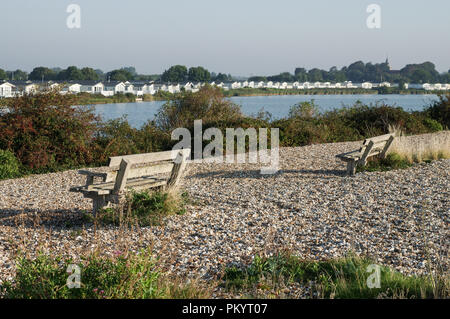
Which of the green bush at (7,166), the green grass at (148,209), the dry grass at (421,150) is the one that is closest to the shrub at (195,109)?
the dry grass at (421,150)

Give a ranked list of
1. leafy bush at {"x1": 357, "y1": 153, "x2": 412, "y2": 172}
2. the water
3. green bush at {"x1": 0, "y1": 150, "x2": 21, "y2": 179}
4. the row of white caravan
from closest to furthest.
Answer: leafy bush at {"x1": 357, "y1": 153, "x2": 412, "y2": 172}
green bush at {"x1": 0, "y1": 150, "x2": 21, "y2": 179}
the water
the row of white caravan

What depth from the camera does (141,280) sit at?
3383 mm

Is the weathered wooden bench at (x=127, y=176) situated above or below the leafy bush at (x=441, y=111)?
below

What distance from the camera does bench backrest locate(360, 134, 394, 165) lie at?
1004 cm

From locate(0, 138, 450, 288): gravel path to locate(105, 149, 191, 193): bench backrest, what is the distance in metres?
0.61

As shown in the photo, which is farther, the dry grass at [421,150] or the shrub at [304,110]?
the shrub at [304,110]

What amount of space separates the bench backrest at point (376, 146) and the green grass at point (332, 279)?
560 centimetres

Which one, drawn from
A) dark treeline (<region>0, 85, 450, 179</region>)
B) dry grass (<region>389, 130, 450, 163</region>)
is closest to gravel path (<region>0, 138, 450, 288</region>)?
dry grass (<region>389, 130, 450, 163</region>)

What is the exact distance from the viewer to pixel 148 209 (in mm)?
6699

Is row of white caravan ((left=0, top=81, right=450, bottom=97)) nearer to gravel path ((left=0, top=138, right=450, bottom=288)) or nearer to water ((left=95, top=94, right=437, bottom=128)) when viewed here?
water ((left=95, top=94, right=437, bottom=128))

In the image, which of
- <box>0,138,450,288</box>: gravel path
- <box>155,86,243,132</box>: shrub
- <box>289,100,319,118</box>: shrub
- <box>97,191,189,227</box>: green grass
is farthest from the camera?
<box>289,100,319,118</box>: shrub

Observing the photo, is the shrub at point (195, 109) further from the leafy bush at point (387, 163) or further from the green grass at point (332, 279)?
the green grass at point (332, 279)

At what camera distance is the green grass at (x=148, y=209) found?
21.1ft
